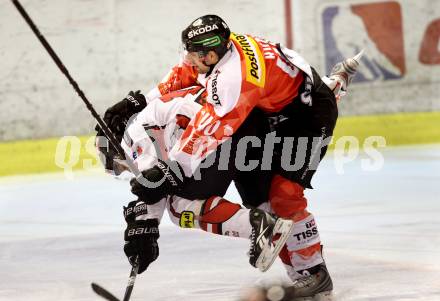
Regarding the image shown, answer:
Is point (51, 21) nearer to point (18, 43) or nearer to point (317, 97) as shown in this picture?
point (18, 43)

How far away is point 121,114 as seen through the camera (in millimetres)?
3922

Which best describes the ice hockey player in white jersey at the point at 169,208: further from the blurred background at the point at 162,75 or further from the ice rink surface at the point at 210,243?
the blurred background at the point at 162,75

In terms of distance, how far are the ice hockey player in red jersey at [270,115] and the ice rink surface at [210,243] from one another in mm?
244

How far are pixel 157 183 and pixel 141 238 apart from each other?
0.23 metres

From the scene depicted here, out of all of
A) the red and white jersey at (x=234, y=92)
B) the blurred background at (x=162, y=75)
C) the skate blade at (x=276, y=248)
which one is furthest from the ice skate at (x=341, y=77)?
the blurred background at (x=162, y=75)

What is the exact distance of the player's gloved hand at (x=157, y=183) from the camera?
3.45 m

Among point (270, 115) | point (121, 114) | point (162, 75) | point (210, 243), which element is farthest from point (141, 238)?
point (162, 75)

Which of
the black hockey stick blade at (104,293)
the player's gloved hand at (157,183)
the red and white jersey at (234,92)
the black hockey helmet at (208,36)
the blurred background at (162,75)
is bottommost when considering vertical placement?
the blurred background at (162,75)

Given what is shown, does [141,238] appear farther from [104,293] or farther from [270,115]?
[270,115]

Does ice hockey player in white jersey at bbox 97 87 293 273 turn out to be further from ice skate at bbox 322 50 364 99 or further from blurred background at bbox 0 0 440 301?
blurred background at bbox 0 0 440 301

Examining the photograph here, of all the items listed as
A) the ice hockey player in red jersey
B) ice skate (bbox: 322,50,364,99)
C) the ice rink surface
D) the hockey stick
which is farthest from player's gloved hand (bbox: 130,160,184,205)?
ice skate (bbox: 322,50,364,99)

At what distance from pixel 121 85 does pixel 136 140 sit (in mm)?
3966

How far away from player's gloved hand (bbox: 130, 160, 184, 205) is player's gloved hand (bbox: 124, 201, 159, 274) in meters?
0.09

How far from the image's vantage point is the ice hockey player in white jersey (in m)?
3.44
